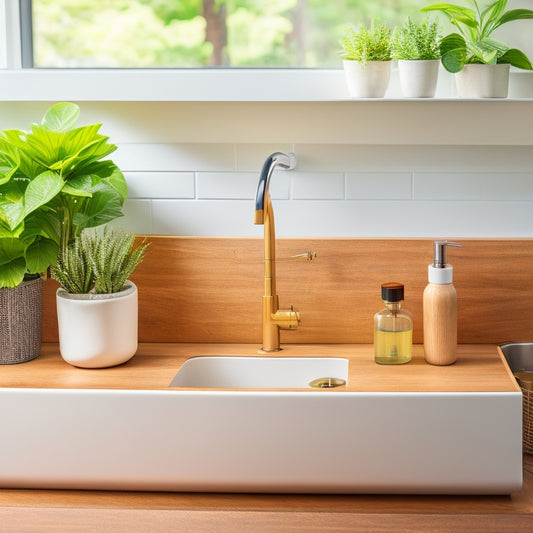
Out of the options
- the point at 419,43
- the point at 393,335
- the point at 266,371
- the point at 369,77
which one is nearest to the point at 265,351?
the point at 266,371

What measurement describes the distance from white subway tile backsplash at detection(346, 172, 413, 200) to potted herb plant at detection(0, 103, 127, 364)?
0.54m

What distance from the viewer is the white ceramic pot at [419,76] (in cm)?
165

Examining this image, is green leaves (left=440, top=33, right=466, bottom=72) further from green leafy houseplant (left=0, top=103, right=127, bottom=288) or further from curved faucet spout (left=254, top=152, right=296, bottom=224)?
green leafy houseplant (left=0, top=103, right=127, bottom=288)

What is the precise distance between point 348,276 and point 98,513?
754 mm

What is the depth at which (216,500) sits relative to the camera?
54.4 inches

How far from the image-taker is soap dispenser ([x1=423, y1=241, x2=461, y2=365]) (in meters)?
1.58

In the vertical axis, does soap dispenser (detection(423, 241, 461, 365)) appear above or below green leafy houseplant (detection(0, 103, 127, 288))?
below

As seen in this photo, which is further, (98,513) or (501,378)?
(501,378)

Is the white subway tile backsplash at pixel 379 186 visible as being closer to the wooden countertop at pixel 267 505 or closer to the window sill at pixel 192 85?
the window sill at pixel 192 85

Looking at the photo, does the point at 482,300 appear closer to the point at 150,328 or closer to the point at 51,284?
the point at 150,328

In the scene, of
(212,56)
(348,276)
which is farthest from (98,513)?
(212,56)

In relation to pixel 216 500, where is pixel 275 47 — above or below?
above

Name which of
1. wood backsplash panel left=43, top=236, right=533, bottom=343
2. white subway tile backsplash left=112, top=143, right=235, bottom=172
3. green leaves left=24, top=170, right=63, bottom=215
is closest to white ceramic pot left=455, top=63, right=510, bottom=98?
wood backsplash panel left=43, top=236, right=533, bottom=343

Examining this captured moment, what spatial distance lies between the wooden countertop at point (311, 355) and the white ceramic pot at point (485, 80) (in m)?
0.55
